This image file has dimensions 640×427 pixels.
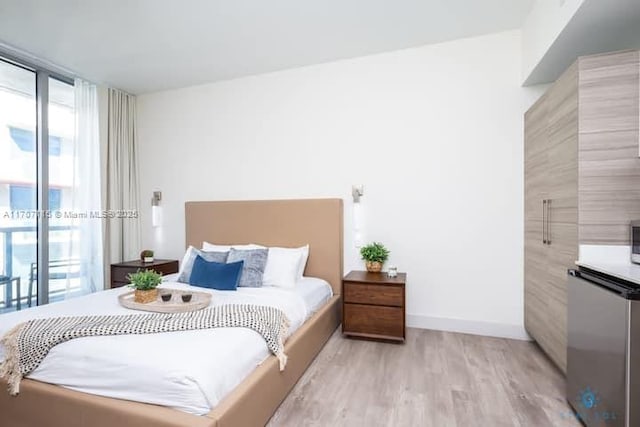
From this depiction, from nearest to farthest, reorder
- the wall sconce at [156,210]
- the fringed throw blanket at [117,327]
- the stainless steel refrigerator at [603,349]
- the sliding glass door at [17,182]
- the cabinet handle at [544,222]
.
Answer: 1. the stainless steel refrigerator at [603,349]
2. the fringed throw blanket at [117,327]
3. the cabinet handle at [544,222]
4. the sliding glass door at [17,182]
5. the wall sconce at [156,210]

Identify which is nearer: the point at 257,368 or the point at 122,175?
the point at 257,368

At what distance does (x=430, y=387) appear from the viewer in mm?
2199

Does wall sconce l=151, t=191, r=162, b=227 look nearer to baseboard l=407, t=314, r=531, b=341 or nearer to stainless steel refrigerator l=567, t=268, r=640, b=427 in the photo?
baseboard l=407, t=314, r=531, b=341

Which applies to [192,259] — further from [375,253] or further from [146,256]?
[375,253]

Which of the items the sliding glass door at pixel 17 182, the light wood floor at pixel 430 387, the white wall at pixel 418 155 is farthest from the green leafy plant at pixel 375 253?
the sliding glass door at pixel 17 182

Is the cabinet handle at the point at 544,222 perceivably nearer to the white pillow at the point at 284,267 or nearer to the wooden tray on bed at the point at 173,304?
the white pillow at the point at 284,267

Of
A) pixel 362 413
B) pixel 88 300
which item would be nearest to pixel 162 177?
pixel 88 300

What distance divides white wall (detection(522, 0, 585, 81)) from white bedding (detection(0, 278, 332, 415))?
275 cm

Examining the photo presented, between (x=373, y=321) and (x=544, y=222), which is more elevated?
(x=544, y=222)

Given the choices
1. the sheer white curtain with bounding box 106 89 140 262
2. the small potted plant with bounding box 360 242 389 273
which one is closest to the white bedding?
the small potted plant with bounding box 360 242 389 273

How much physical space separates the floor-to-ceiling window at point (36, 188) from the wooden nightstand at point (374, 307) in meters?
3.16

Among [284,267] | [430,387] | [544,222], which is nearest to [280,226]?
[284,267]

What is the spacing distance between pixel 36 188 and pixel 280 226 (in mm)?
2640

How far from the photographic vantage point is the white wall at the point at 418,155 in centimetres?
304
